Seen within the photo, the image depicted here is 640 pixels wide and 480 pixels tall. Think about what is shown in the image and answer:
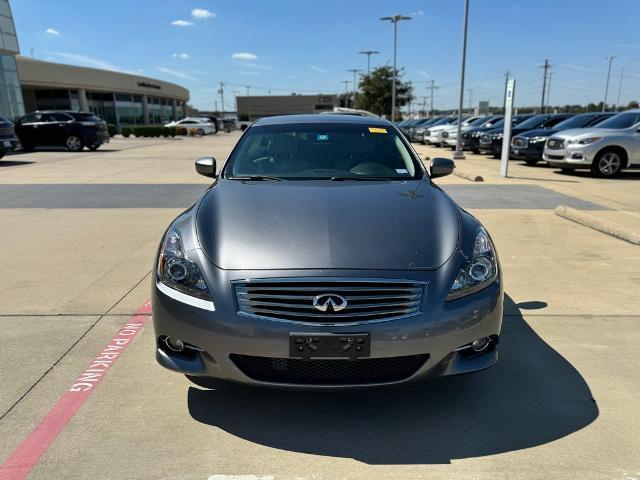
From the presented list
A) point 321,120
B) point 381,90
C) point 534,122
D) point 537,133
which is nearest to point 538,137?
point 537,133

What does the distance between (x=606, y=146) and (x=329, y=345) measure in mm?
12993

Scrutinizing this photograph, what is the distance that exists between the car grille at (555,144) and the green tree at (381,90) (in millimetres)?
39406

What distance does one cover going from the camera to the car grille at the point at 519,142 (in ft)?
53.1

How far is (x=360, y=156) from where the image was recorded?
165 inches

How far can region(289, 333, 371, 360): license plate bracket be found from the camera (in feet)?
7.93

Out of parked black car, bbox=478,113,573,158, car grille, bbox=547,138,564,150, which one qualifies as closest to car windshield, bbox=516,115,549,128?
parked black car, bbox=478,113,573,158

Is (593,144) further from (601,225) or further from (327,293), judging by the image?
(327,293)

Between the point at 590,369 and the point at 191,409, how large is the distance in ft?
8.27

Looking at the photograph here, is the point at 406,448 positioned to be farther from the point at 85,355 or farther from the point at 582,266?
the point at 582,266

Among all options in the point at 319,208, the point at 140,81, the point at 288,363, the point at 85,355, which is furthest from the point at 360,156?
the point at 140,81

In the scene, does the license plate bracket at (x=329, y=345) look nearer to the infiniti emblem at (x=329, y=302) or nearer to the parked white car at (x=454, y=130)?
the infiniti emblem at (x=329, y=302)

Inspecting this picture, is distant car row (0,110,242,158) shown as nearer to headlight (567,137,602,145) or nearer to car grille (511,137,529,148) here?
car grille (511,137,529,148)

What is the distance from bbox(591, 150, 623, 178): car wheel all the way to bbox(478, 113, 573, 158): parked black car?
475 cm

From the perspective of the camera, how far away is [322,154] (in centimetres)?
418
